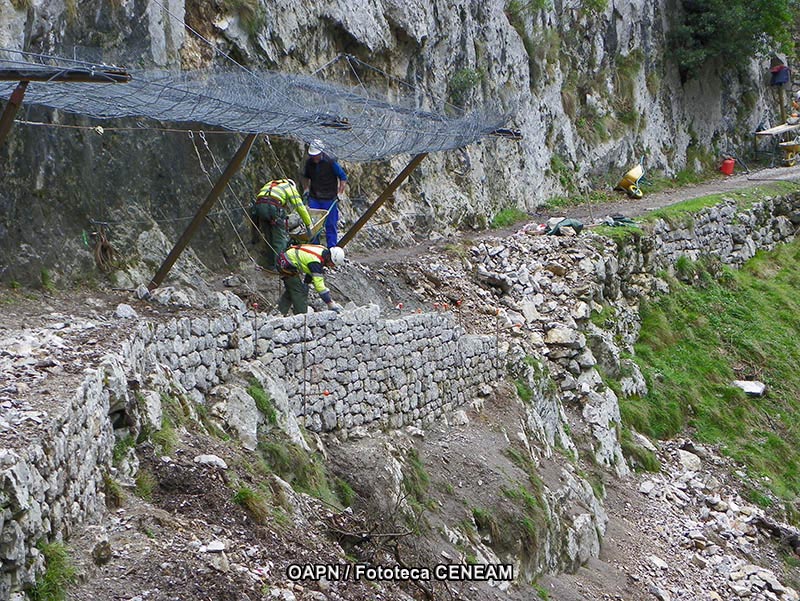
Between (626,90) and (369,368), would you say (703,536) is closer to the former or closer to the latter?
(369,368)

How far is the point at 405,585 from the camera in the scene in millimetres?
7625

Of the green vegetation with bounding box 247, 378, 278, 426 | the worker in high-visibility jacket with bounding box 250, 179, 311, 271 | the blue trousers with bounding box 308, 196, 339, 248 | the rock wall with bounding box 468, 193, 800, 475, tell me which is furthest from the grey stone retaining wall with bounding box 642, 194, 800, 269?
the green vegetation with bounding box 247, 378, 278, 426

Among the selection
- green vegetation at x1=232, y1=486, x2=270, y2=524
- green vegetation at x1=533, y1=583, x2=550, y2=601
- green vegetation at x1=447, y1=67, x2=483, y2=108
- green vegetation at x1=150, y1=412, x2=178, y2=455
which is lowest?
green vegetation at x1=533, y1=583, x2=550, y2=601

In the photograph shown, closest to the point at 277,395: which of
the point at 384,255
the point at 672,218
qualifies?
the point at 384,255

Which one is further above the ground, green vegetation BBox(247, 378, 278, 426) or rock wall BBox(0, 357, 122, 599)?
rock wall BBox(0, 357, 122, 599)

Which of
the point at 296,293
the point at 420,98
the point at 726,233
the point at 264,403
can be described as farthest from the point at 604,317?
the point at 264,403

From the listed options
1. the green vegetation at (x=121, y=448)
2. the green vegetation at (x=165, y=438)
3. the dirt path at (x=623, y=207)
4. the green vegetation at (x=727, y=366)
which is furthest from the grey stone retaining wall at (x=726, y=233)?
the green vegetation at (x=121, y=448)

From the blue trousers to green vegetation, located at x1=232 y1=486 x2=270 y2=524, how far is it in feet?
18.8

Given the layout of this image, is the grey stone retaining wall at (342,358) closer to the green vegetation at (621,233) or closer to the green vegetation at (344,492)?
the green vegetation at (344,492)

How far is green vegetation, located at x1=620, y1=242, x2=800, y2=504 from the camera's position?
16562mm

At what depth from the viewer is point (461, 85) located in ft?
61.6

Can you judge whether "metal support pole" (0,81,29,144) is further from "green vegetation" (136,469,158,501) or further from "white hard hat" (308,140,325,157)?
"white hard hat" (308,140,325,157)

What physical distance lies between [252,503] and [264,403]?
1996mm

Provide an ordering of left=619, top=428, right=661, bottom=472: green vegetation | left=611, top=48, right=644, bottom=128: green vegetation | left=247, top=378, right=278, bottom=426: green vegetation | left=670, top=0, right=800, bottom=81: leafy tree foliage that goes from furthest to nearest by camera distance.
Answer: left=670, top=0, right=800, bottom=81: leafy tree foliage
left=611, top=48, right=644, bottom=128: green vegetation
left=619, top=428, right=661, bottom=472: green vegetation
left=247, top=378, right=278, bottom=426: green vegetation
